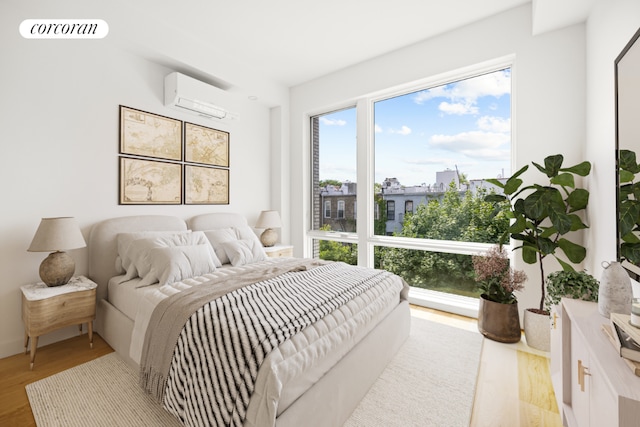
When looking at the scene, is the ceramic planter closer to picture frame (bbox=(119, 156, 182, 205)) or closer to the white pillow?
the white pillow

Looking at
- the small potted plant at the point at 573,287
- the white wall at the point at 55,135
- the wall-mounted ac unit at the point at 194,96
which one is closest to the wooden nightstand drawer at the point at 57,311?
the white wall at the point at 55,135

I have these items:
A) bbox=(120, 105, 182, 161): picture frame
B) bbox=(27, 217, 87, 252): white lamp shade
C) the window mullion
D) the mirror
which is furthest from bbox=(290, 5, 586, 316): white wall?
bbox=(27, 217, 87, 252): white lamp shade

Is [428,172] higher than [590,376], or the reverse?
[428,172]

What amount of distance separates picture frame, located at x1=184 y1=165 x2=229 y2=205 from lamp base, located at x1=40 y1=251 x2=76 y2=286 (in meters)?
1.31

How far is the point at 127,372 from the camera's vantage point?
81.3 inches

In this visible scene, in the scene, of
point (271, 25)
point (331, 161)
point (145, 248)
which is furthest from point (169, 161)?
point (331, 161)

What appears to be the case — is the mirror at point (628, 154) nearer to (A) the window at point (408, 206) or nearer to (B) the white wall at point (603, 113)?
(B) the white wall at point (603, 113)

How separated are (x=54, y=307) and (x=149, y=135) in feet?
5.95

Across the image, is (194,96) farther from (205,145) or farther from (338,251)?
(338,251)

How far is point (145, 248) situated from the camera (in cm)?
245

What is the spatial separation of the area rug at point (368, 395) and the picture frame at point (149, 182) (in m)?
1.51

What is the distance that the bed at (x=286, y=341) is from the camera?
1.24m

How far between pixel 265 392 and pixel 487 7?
3.61m

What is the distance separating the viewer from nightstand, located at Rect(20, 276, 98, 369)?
2.06m
